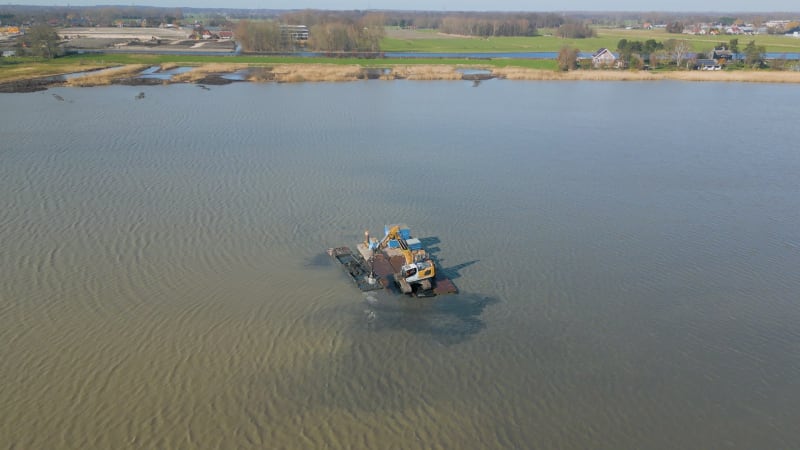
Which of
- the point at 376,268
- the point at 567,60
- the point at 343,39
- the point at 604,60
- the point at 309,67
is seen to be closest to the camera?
the point at 376,268

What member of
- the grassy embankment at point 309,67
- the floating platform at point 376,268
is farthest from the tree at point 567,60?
the floating platform at point 376,268

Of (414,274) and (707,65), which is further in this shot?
(707,65)

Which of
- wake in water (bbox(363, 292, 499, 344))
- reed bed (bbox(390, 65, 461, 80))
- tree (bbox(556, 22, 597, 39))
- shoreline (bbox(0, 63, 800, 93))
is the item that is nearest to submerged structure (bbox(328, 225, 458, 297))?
wake in water (bbox(363, 292, 499, 344))

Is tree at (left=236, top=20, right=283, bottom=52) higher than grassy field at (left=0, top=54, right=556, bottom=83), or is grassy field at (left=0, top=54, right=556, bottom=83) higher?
tree at (left=236, top=20, right=283, bottom=52)

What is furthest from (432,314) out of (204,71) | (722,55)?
(722,55)

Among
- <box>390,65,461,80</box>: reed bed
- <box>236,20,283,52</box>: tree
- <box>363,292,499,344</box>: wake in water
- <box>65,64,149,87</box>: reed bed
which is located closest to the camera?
<box>363,292,499,344</box>: wake in water

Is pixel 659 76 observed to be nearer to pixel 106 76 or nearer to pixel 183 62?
pixel 183 62

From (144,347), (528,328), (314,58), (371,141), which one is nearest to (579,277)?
(528,328)

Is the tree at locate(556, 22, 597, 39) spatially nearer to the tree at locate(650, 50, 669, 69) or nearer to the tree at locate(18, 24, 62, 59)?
the tree at locate(650, 50, 669, 69)

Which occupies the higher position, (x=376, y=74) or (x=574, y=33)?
(x=574, y=33)
